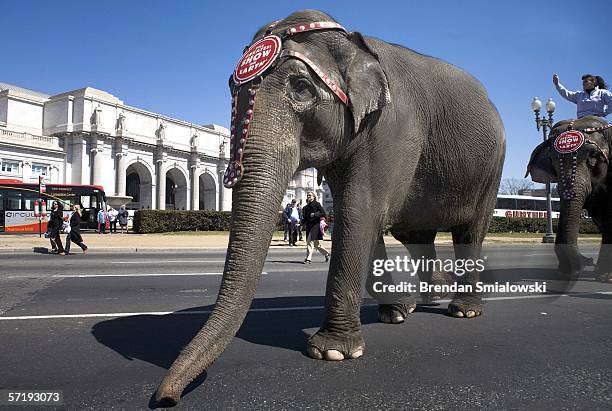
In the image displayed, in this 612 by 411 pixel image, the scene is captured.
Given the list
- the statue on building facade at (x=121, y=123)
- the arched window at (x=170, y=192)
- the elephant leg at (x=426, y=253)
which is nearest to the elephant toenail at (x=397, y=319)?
the elephant leg at (x=426, y=253)

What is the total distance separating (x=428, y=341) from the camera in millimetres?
3451

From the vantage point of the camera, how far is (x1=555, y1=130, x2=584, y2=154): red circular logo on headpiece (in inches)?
235

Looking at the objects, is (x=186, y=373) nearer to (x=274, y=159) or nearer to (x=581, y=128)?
(x=274, y=159)

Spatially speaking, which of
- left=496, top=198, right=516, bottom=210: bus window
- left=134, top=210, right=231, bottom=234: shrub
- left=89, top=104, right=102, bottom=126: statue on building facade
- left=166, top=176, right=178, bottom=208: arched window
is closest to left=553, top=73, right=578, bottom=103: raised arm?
left=134, top=210, right=231, bottom=234: shrub

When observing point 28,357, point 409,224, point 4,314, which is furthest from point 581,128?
point 4,314

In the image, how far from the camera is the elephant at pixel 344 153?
2.45 metres

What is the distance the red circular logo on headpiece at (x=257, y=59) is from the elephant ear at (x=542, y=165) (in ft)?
17.2

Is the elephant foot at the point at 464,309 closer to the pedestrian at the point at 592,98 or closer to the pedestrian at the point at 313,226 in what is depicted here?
the pedestrian at the point at 592,98

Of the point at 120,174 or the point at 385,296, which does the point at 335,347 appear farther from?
the point at 120,174

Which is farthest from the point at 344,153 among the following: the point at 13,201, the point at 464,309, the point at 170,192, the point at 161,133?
the point at 170,192

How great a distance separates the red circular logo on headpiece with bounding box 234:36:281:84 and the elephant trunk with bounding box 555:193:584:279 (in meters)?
4.98

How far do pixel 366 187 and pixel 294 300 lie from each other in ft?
9.36

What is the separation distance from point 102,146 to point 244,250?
68.2 metres

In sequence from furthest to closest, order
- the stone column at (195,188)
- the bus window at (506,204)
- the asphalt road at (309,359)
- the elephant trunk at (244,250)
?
the stone column at (195,188), the bus window at (506,204), the asphalt road at (309,359), the elephant trunk at (244,250)
